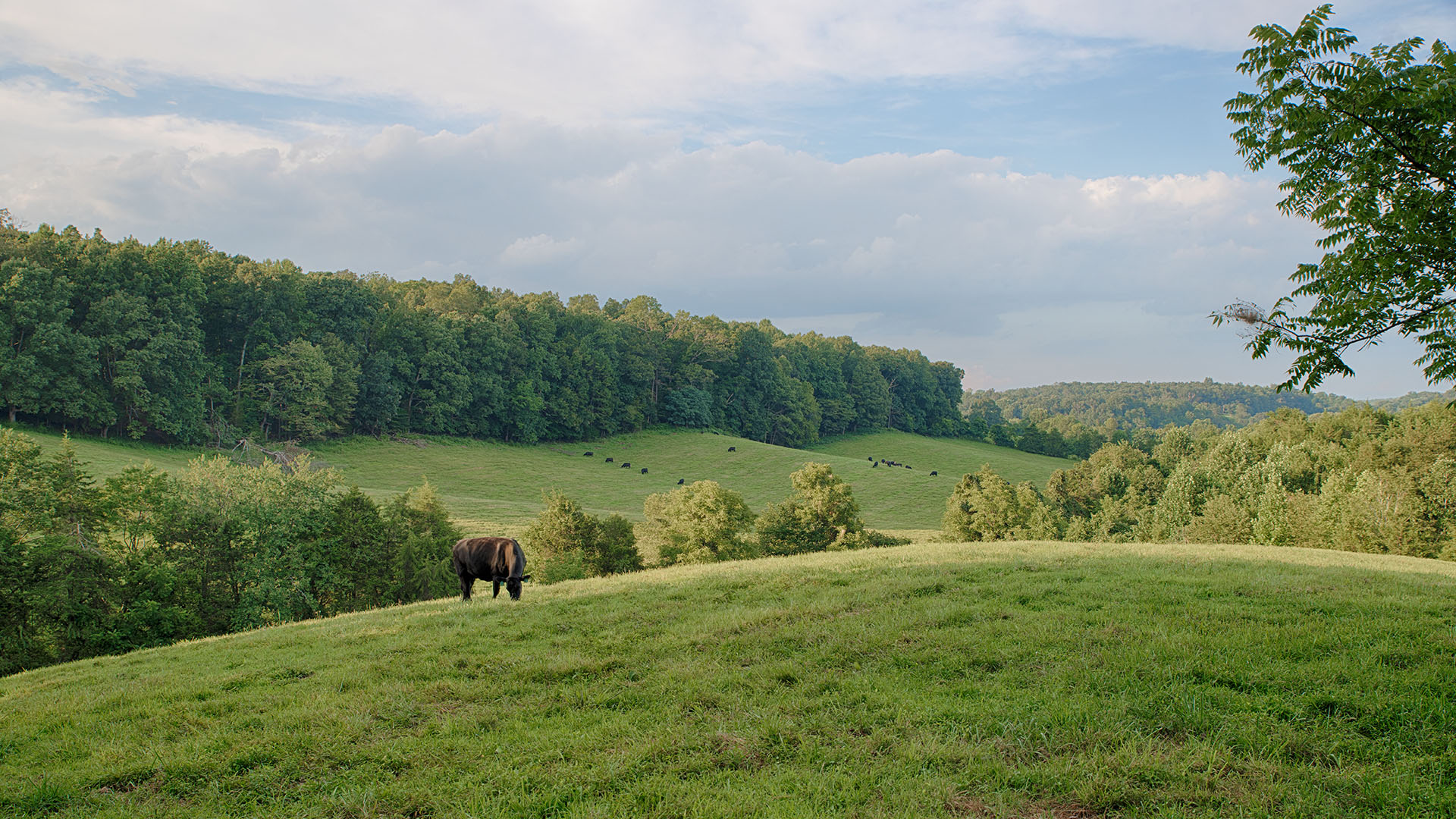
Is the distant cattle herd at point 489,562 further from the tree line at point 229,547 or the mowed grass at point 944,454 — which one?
the mowed grass at point 944,454

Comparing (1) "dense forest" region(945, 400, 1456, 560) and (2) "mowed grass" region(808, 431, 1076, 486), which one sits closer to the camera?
(1) "dense forest" region(945, 400, 1456, 560)

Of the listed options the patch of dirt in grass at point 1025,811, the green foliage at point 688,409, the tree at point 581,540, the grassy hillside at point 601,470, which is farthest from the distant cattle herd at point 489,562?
the green foliage at point 688,409

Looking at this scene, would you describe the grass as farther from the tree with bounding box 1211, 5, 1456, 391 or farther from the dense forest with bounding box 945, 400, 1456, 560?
the tree with bounding box 1211, 5, 1456, 391

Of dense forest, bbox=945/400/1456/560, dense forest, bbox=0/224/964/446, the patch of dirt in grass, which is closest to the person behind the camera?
the patch of dirt in grass

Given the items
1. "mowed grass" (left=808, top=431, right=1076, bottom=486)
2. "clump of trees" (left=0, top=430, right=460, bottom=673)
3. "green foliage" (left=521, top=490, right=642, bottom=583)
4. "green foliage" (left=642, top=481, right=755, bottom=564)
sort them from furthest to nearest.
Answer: "mowed grass" (left=808, top=431, right=1076, bottom=486) < "green foliage" (left=642, top=481, right=755, bottom=564) < "green foliage" (left=521, top=490, right=642, bottom=583) < "clump of trees" (left=0, top=430, right=460, bottom=673)

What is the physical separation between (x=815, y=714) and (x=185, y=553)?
28412mm

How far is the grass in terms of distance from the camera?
2100 inches

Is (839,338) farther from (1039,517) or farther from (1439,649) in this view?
(1439,649)

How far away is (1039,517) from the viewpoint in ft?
142

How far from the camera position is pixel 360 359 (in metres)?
75.4

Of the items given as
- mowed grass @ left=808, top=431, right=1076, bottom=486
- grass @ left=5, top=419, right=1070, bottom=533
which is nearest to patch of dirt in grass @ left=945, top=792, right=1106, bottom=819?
grass @ left=5, top=419, right=1070, bottom=533

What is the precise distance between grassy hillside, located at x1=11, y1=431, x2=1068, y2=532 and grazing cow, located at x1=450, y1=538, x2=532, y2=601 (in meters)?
26.2

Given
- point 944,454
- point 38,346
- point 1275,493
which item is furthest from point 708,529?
point 944,454

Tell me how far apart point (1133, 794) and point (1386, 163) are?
21.7 ft
